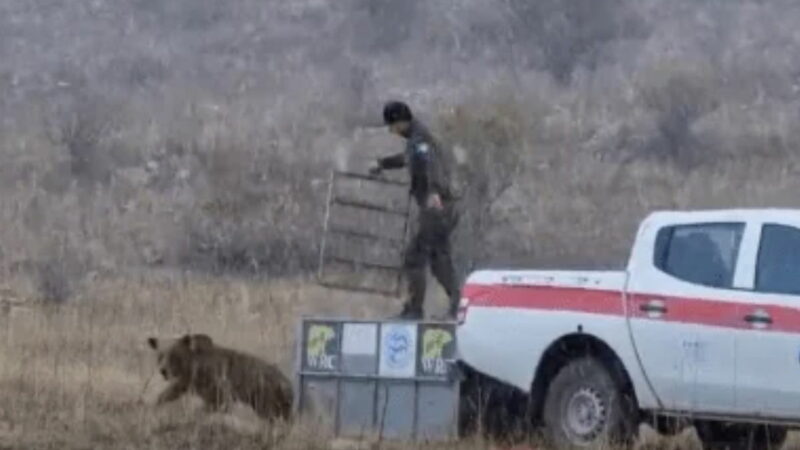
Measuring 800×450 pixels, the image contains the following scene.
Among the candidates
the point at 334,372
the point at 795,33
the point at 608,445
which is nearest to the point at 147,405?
the point at 334,372

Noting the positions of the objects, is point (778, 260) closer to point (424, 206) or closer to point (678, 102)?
point (424, 206)

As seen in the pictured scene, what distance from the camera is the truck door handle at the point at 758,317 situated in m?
14.2

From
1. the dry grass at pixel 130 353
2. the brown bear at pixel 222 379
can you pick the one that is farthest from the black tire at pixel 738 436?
the brown bear at pixel 222 379

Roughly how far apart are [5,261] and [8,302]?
6331 mm

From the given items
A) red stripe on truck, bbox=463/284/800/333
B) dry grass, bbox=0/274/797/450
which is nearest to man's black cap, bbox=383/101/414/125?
dry grass, bbox=0/274/797/450

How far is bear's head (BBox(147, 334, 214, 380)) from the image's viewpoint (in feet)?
55.2

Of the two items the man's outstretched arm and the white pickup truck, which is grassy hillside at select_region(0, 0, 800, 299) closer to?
the man's outstretched arm

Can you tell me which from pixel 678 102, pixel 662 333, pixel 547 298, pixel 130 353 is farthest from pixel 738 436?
pixel 678 102

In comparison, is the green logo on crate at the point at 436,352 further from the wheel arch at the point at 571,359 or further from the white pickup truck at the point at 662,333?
the wheel arch at the point at 571,359

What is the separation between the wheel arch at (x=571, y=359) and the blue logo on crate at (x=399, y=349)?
98 cm

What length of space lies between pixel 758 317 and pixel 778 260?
0.41 metres

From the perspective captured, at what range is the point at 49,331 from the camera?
69.8 ft

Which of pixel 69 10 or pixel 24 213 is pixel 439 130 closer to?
pixel 24 213

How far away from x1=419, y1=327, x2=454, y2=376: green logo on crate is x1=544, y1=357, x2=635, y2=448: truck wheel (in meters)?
0.86
